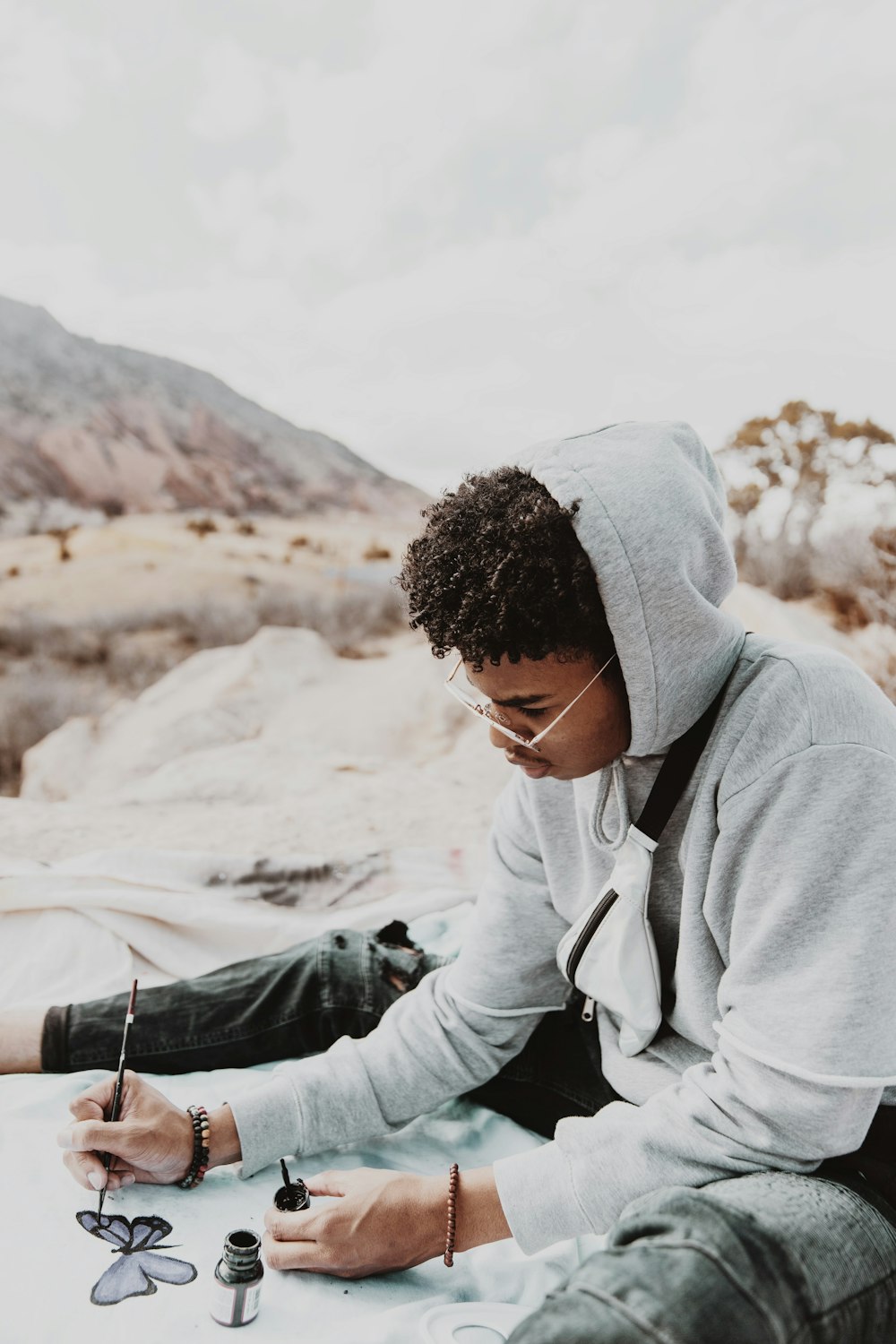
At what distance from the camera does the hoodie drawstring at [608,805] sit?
1160 mm

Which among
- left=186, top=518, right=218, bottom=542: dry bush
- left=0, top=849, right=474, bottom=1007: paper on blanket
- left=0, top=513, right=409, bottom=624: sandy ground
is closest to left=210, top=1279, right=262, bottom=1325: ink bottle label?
left=0, top=849, right=474, bottom=1007: paper on blanket

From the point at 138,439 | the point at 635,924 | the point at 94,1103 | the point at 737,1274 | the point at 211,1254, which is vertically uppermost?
the point at 138,439

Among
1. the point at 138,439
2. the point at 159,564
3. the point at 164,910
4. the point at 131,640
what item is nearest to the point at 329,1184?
the point at 164,910

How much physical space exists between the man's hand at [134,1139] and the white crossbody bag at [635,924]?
22.3 inches

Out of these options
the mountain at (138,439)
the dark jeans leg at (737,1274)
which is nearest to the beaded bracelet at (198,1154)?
the dark jeans leg at (737,1274)

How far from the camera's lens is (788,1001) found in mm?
890

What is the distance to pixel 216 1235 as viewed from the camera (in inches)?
45.6

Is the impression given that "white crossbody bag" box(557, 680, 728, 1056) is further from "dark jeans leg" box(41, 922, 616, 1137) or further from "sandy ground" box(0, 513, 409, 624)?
"sandy ground" box(0, 513, 409, 624)

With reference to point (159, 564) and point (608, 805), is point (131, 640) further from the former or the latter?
point (608, 805)

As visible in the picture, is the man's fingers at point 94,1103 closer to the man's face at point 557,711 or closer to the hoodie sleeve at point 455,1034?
the hoodie sleeve at point 455,1034

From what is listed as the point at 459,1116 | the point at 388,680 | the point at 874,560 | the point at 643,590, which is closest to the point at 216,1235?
the point at 459,1116

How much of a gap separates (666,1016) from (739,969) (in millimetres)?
268

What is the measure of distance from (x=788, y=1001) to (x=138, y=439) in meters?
9.51

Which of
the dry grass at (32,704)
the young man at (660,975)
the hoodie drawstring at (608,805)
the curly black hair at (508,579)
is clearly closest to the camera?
the young man at (660,975)
